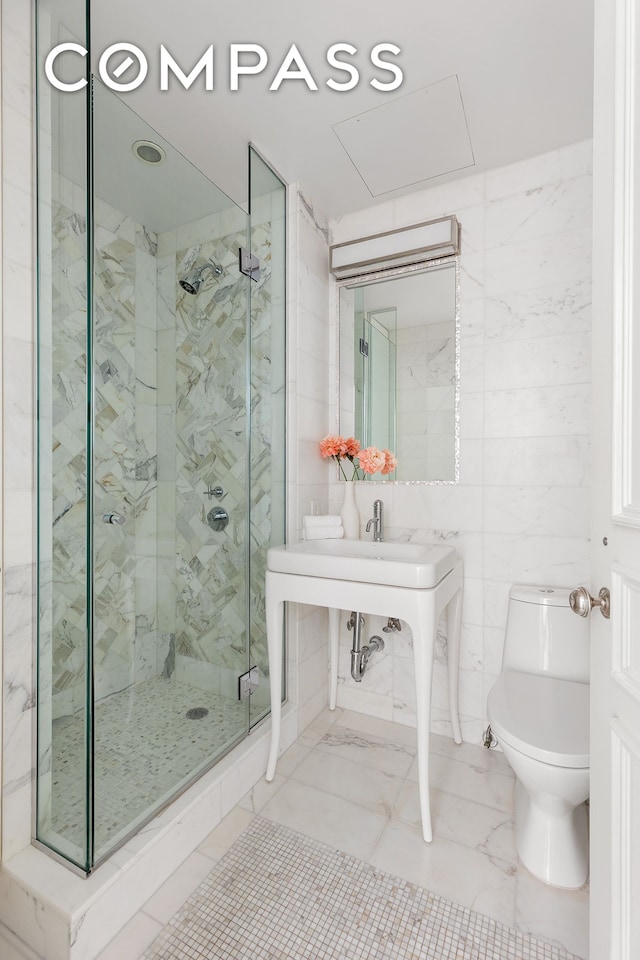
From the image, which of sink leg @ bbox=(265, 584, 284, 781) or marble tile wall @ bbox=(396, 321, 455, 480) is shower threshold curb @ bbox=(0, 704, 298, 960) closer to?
sink leg @ bbox=(265, 584, 284, 781)

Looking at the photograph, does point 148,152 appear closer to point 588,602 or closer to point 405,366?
point 405,366

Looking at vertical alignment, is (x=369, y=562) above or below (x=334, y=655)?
above

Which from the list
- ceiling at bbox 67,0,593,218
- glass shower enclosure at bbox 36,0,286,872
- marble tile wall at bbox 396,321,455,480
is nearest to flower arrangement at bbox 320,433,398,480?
marble tile wall at bbox 396,321,455,480

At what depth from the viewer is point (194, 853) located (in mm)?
1340

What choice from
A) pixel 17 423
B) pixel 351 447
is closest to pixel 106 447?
pixel 17 423

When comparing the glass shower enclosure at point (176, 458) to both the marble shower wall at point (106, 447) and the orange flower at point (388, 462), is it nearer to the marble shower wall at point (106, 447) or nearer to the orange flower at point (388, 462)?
the marble shower wall at point (106, 447)

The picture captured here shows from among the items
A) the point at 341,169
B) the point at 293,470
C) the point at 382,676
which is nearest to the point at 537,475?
the point at 293,470

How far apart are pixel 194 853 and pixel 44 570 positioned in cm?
93

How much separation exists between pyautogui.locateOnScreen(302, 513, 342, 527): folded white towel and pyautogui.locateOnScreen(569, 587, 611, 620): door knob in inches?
45.8

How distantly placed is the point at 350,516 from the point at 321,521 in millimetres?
146

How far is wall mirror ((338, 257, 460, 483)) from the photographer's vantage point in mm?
1964

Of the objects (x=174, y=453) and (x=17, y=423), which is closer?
(x=17, y=423)

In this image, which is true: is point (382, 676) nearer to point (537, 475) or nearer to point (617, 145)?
point (537, 475)

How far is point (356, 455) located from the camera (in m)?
2.08
